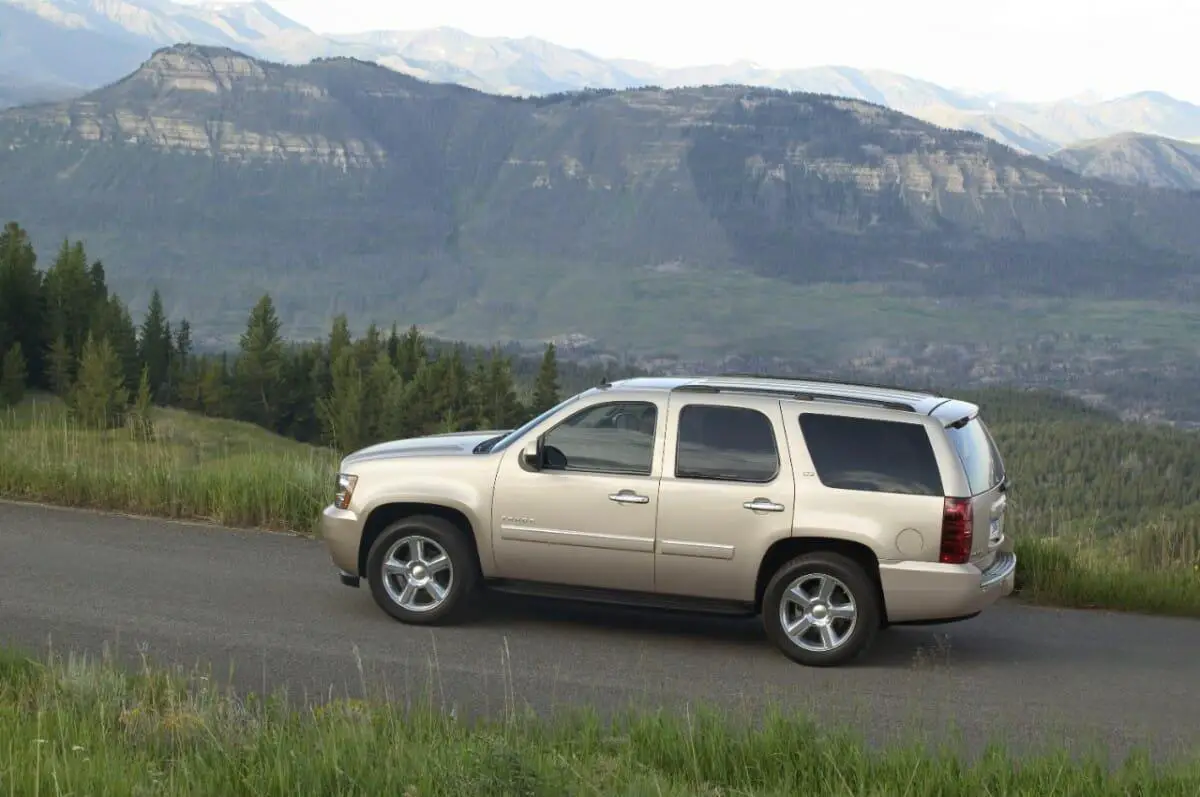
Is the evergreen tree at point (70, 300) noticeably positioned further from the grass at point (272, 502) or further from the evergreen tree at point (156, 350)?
the grass at point (272, 502)

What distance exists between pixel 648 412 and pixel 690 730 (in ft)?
11.6

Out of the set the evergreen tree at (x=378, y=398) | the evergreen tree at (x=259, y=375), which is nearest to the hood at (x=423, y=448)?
the evergreen tree at (x=378, y=398)

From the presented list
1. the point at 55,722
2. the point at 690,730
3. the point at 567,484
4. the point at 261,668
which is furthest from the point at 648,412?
the point at 55,722

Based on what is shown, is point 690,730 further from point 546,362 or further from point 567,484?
point 546,362

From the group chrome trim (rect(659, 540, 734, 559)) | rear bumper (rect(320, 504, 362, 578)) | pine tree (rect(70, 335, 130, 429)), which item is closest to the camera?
chrome trim (rect(659, 540, 734, 559))

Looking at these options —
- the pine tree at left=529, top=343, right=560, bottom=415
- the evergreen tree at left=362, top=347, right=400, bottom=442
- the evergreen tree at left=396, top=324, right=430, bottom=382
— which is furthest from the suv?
the pine tree at left=529, top=343, right=560, bottom=415

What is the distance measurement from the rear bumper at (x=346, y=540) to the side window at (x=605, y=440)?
137cm

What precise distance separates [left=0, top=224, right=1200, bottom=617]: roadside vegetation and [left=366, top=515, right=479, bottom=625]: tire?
3716 mm

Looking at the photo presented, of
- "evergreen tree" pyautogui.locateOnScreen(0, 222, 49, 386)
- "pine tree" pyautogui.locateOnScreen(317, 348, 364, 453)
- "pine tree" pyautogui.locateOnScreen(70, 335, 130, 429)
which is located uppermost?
"evergreen tree" pyautogui.locateOnScreen(0, 222, 49, 386)

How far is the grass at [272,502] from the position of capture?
12.3 metres

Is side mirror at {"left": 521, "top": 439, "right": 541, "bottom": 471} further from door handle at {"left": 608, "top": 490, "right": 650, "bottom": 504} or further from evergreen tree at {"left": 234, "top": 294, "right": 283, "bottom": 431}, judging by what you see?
evergreen tree at {"left": 234, "top": 294, "right": 283, "bottom": 431}

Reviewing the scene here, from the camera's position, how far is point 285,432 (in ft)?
396

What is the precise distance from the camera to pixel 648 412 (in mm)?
10352

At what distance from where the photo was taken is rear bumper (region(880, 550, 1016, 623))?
962 cm
